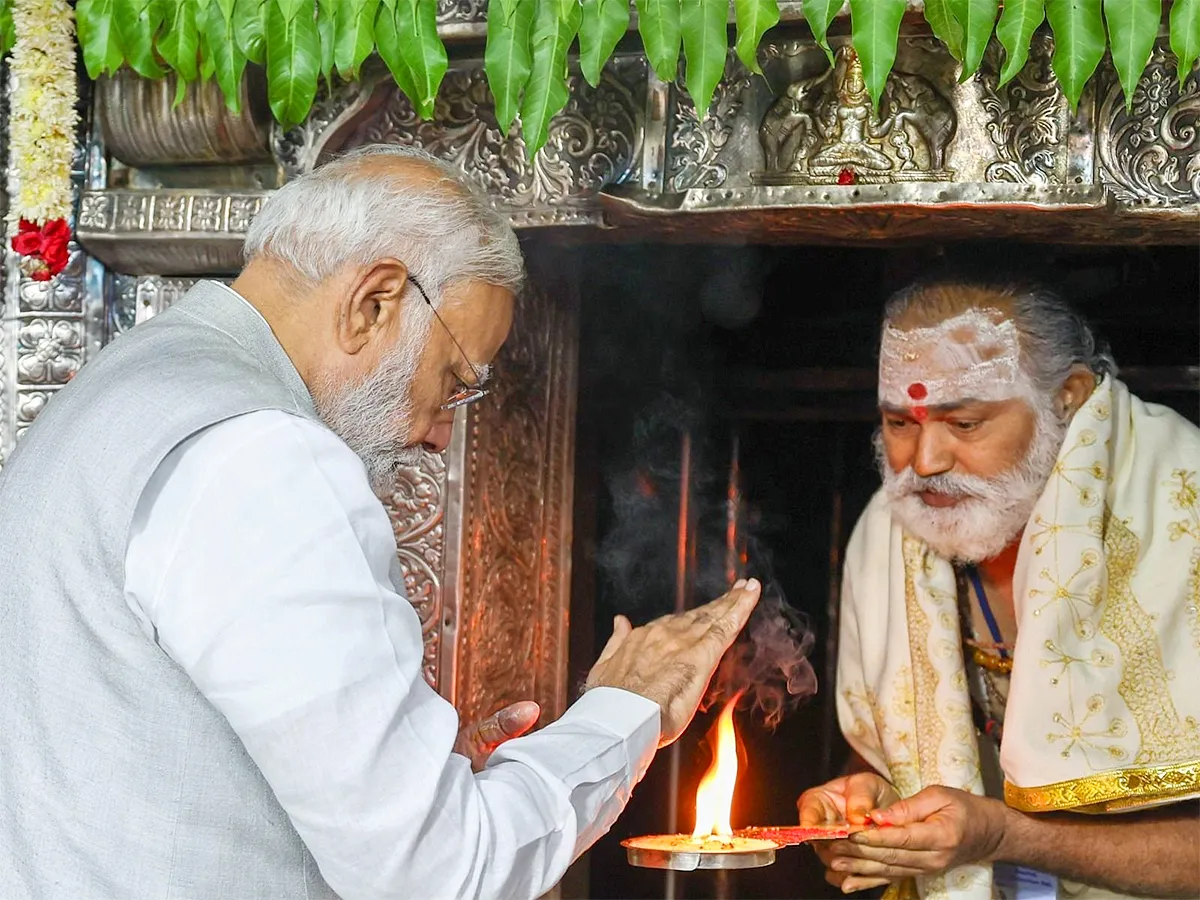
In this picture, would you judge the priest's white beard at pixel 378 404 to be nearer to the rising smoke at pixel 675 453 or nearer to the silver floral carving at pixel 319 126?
the silver floral carving at pixel 319 126

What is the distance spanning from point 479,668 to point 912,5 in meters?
1.75

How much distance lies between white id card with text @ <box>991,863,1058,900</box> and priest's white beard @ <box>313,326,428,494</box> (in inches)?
80.0

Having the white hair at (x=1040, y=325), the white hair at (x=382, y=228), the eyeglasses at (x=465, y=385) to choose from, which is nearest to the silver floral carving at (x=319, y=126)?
the white hair at (x=382, y=228)

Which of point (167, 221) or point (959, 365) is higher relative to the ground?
point (167, 221)

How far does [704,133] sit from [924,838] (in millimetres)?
1613

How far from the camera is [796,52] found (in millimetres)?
3117

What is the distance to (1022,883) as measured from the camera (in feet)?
12.2

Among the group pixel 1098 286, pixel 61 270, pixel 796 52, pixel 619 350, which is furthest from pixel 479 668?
pixel 1098 286

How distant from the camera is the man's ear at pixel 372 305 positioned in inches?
89.4

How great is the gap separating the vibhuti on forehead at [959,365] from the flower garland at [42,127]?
6.65 feet

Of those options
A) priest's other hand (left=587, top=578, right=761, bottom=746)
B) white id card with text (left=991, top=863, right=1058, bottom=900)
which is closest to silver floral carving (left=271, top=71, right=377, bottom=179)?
Result: priest's other hand (left=587, top=578, right=761, bottom=746)

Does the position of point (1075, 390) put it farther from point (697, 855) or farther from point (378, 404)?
point (378, 404)

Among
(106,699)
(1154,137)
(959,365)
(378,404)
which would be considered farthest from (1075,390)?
(106,699)

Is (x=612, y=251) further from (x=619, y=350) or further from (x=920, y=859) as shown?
(x=920, y=859)
